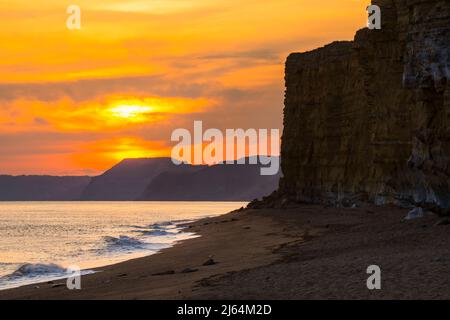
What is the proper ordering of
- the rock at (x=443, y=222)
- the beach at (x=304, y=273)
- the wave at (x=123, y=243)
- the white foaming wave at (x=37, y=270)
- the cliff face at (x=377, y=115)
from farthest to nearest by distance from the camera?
the wave at (x=123, y=243), the cliff face at (x=377, y=115), the white foaming wave at (x=37, y=270), the rock at (x=443, y=222), the beach at (x=304, y=273)

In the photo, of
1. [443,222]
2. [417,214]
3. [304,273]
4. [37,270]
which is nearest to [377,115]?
[417,214]

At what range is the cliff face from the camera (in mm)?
32406

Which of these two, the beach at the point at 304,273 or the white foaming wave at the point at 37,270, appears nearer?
the beach at the point at 304,273

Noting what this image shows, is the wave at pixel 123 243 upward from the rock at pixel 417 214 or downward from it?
downward

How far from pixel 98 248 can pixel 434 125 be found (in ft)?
80.6

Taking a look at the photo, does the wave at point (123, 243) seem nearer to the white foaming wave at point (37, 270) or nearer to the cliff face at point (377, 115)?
the white foaming wave at point (37, 270)

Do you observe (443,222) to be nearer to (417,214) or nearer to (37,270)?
(417,214)

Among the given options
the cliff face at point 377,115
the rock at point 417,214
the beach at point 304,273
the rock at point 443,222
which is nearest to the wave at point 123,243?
the beach at point 304,273

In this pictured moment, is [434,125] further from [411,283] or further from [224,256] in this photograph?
[411,283]

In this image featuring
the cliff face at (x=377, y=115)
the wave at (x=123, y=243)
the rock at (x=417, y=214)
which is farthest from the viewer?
the wave at (x=123, y=243)

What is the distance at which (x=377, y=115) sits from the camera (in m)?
51.9

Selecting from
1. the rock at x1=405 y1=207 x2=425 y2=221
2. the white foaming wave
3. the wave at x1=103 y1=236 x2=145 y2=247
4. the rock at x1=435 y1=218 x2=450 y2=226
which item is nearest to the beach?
the rock at x1=435 y1=218 x2=450 y2=226

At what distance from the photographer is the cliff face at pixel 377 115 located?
106ft

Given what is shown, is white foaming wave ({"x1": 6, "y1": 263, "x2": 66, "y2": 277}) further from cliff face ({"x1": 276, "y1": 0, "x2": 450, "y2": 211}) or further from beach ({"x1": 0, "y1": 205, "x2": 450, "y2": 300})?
cliff face ({"x1": 276, "y1": 0, "x2": 450, "y2": 211})
